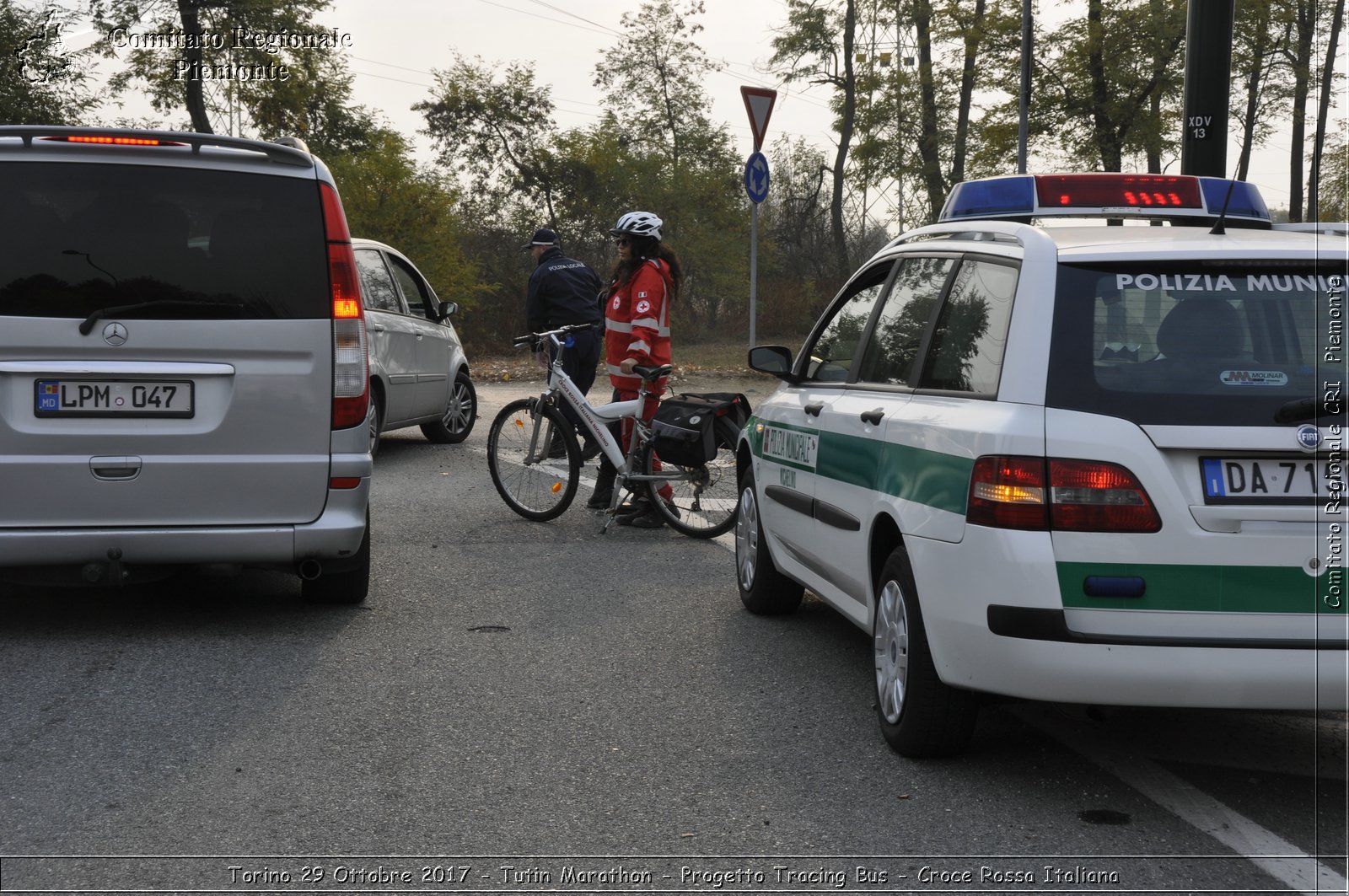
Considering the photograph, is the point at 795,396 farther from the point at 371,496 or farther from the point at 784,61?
the point at 784,61

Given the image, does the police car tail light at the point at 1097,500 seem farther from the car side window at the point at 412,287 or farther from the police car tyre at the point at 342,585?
the car side window at the point at 412,287

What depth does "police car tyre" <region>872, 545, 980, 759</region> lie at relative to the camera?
434cm

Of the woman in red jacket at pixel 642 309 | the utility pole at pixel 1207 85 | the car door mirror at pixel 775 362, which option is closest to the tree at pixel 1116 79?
the utility pole at pixel 1207 85

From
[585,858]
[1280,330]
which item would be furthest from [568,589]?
[1280,330]

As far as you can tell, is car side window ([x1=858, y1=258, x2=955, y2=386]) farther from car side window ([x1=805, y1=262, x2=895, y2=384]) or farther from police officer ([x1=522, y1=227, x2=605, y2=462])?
police officer ([x1=522, y1=227, x2=605, y2=462])

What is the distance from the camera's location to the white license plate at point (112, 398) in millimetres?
5711

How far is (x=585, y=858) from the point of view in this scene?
12.0 feet

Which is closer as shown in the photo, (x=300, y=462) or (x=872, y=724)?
(x=872, y=724)

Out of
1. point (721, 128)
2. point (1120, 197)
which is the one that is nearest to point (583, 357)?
point (1120, 197)

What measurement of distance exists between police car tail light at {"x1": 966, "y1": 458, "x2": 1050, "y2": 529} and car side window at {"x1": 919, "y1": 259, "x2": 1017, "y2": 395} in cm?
30

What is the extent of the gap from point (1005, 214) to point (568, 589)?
10.1ft

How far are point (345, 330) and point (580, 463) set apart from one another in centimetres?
328

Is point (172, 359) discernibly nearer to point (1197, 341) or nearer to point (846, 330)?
point (846, 330)

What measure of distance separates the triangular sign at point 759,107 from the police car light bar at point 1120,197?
24.2 ft
